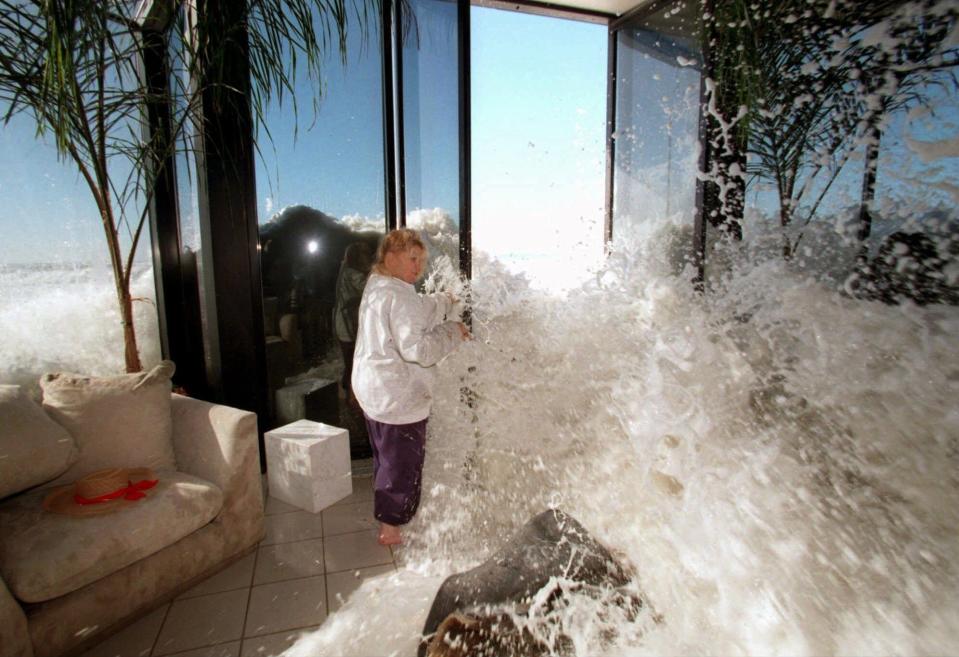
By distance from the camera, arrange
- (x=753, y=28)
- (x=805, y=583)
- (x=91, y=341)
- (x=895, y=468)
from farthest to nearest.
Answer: (x=91, y=341), (x=753, y=28), (x=895, y=468), (x=805, y=583)

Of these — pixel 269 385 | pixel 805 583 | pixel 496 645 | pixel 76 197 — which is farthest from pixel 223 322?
pixel 805 583

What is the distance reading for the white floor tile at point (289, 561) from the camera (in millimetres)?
1870

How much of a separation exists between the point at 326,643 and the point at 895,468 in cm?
166

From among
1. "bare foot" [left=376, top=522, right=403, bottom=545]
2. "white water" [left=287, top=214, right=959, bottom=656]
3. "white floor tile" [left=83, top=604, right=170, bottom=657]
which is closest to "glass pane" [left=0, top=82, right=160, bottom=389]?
"white floor tile" [left=83, top=604, right=170, bottom=657]

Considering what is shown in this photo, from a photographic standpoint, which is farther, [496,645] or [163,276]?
[163,276]

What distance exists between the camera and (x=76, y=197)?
243cm

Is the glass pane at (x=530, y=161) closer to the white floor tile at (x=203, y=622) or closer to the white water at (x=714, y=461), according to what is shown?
the white water at (x=714, y=461)

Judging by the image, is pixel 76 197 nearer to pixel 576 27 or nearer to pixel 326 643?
pixel 326 643

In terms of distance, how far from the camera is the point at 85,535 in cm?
147

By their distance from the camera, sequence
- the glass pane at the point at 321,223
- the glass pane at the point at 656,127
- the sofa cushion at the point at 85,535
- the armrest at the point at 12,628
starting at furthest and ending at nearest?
the glass pane at the point at 656,127 → the glass pane at the point at 321,223 → the sofa cushion at the point at 85,535 → the armrest at the point at 12,628

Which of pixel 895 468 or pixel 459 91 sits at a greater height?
pixel 459 91

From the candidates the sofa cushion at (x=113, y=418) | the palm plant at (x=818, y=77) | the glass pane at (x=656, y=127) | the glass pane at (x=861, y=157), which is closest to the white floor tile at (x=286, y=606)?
the sofa cushion at (x=113, y=418)

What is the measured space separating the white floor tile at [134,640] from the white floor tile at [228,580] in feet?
0.40

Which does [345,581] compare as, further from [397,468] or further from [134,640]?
[134,640]
